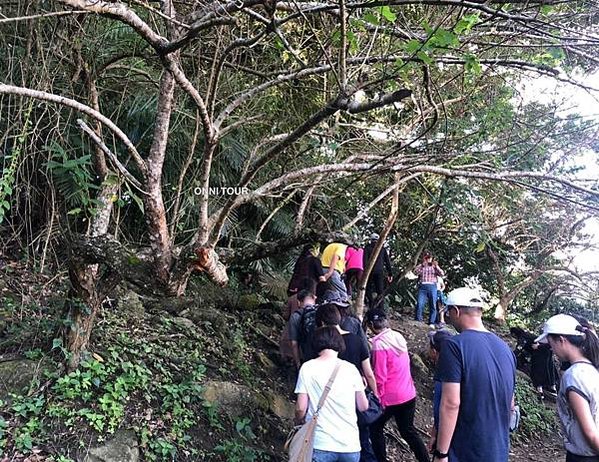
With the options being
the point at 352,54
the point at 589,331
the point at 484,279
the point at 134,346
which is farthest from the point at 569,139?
the point at 484,279

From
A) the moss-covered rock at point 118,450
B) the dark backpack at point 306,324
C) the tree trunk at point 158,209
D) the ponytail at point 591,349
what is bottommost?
the moss-covered rock at point 118,450

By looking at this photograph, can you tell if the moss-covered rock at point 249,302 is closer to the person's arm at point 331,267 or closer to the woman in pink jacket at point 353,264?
the woman in pink jacket at point 353,264

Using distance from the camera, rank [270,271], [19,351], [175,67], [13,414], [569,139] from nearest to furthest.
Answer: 1. [175,67]
2. [13,414]
3. [19,351]
4. [569,139]
5. [270,271]

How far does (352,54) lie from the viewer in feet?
14.6

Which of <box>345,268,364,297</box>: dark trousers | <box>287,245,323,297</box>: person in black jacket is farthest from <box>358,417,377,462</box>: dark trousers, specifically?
<box>345,268,364,297</box>: dark trousers

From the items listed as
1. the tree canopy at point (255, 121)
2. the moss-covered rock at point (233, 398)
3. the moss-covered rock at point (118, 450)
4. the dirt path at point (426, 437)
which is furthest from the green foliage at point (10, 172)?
the dirt path at point (426, 437)

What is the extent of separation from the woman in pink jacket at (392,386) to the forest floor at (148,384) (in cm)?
101

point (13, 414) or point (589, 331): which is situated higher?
point (589, 331)

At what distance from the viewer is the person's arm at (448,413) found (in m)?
2.75

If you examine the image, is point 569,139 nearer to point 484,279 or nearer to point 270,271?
point 270,271

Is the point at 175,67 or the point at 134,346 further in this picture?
the point at 134,346

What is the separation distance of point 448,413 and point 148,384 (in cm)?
283

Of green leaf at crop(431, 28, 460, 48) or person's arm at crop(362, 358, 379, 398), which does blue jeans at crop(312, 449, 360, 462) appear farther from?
green leaf at crop(431, 28, 460, 48)

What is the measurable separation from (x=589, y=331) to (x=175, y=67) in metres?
3.10
